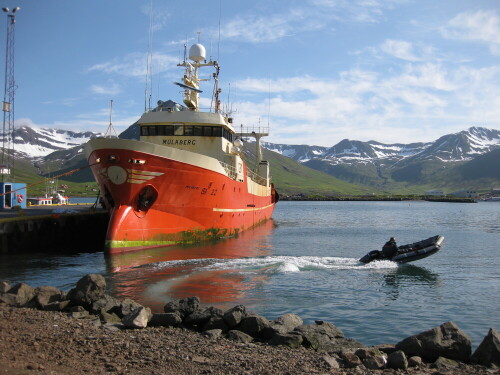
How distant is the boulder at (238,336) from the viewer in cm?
1066

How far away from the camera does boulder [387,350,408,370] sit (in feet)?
30.0

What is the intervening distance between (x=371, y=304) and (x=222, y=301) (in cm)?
510

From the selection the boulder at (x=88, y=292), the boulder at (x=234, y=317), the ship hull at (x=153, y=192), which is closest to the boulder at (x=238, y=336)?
the boulder at (x=234, y=317)

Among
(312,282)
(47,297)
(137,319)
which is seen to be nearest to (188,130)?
(312,282)

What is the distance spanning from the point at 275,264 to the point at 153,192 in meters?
7.43

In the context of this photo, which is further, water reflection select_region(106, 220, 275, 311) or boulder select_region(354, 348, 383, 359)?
water reflection select_region(106, 220, 275, 311)

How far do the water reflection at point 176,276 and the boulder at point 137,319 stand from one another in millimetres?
2518

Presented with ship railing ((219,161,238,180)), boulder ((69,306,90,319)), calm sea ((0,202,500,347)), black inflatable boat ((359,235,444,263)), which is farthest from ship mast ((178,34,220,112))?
boulder ((69,306,90,319))

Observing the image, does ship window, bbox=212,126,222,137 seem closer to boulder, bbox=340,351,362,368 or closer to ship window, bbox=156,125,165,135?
ship window, bbox=156,125,165,135

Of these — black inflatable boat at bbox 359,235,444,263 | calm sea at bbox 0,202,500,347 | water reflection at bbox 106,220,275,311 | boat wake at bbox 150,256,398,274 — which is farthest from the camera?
black inflatable boat at bbox 359,235,444,263

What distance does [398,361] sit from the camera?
9172mm

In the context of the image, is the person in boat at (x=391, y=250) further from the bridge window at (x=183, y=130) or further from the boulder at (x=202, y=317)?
the boulder at (x=202, y=317)

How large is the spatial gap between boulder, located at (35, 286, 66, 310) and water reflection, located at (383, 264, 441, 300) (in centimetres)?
1138

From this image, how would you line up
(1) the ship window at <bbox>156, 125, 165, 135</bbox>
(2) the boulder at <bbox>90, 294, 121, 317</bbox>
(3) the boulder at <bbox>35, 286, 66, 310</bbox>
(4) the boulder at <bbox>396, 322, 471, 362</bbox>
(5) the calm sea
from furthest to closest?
(1) the ship window at <bbox>156, 125, 165, 135</bbox> → (5) the calm sea → (3) the boulder at <bbox>35, 286, 66, 310</bbox> → (2) the boulder at <bbox>90, 294, 121, 317</bbox> → (4) the boulder at <bbox>396, 322, 471, 362</bbox>
